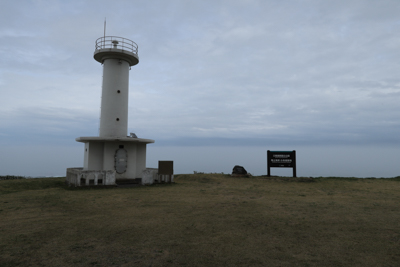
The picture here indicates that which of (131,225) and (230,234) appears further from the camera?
(131,225)

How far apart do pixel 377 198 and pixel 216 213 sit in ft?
27.9

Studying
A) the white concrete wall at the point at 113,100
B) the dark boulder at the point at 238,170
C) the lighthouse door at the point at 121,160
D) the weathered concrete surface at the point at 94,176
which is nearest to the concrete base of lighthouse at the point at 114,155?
the lighthouse door at the point at 121,160

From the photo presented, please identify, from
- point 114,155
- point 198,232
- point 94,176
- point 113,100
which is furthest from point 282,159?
point 198,232

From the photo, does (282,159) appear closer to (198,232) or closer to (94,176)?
(94,176)

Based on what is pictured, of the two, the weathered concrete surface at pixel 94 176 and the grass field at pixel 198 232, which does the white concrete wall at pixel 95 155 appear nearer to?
the weathered concrete surface at pixel 94 176

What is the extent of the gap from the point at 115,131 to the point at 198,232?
14.0 metres

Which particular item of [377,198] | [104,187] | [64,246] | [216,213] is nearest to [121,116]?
[104,187]

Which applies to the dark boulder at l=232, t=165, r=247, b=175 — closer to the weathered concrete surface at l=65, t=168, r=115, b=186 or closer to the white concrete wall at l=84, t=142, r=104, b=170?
the weathered concrete surface at l=65, t=168, r=115, b=186

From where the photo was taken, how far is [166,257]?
5113 mm

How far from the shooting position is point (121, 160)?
1816 cm

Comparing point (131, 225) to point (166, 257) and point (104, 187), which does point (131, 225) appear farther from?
point (104, 187)

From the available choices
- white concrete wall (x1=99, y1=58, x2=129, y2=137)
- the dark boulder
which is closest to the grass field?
white concrete wall (x1=99, y1=58, x2=129, y2=137)

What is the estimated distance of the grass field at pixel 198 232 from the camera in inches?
200

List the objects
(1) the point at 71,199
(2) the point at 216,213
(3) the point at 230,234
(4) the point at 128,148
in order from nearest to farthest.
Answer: (3) the point at 230,234
(2) the point at 216,213
(1) the point at 71,199
(4) the point at 128,148
